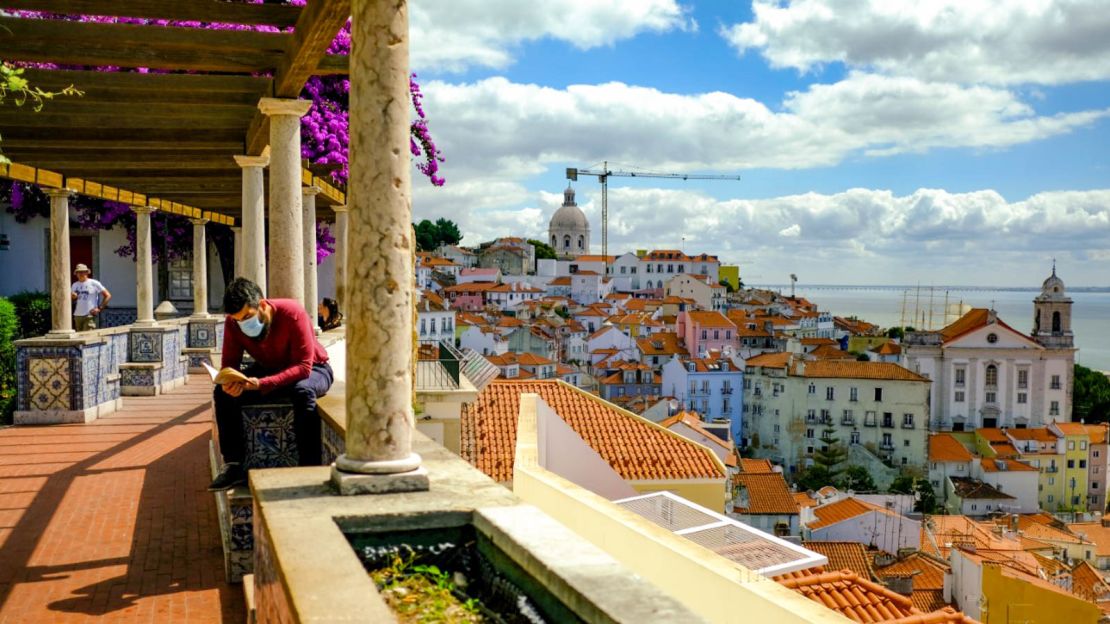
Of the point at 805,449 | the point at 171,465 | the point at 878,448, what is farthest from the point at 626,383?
the point at 171,465

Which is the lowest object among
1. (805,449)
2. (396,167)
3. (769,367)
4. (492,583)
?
(805,449)

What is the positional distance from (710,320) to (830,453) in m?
20.2

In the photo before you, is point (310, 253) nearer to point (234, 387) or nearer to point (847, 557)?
point (234, 387)

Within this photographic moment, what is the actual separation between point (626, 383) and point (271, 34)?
74036 millimetres

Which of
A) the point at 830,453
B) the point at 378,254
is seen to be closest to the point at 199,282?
the point at 378,254

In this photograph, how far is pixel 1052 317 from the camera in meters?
84.6

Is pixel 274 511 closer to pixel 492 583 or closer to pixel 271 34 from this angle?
pixel 492 583

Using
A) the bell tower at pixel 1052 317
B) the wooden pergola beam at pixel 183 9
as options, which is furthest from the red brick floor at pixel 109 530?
the bell tower at pixel 1052 317

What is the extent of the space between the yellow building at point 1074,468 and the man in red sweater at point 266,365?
246ft

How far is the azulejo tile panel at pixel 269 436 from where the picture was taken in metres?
5.19

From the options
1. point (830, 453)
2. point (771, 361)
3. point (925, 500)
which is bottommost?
point (925, 500)

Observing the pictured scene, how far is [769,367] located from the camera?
7456 centimetres

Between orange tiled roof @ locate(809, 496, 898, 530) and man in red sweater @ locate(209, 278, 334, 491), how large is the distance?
43779 mm

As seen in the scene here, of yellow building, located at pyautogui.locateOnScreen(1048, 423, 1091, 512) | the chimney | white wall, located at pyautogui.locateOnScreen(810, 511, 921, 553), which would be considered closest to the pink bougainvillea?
the chimney
